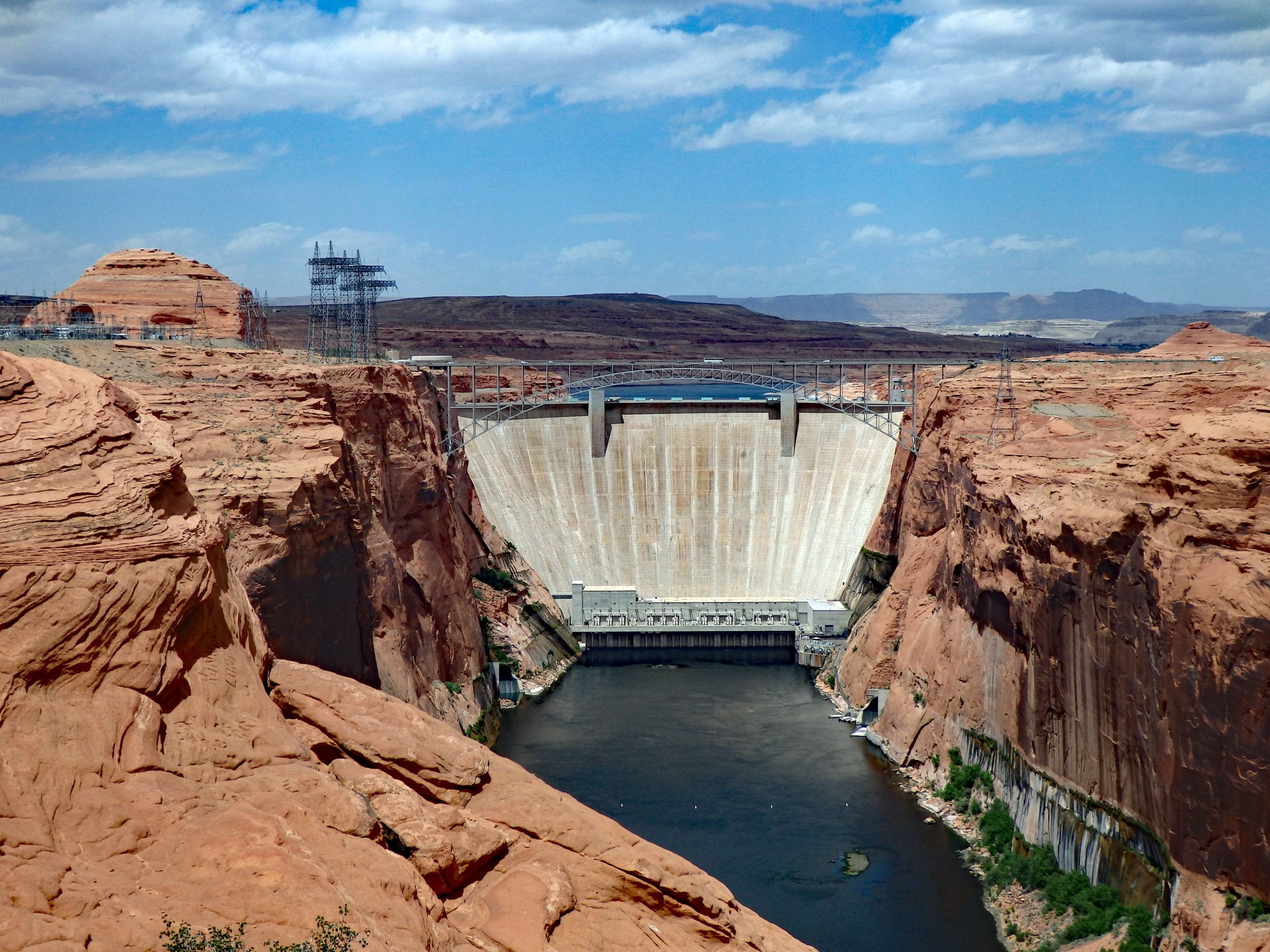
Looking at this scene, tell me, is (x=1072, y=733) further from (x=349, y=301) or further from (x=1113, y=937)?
(x=349, y=301)

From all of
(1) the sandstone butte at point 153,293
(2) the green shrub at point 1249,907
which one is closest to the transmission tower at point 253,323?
(1) the sandstone butte at point 153,293

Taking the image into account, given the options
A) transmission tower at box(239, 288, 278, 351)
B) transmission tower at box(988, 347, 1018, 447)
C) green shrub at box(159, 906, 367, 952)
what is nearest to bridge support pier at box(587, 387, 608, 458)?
transmission tower at box(239, 288, 278, 351)

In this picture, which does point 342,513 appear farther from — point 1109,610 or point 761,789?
point 1109,610

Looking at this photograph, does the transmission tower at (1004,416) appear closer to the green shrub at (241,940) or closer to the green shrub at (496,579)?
the green shrub at (496,579)

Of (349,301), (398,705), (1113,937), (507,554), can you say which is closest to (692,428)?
(507,554)

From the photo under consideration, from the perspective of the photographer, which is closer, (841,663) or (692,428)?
(841,663)

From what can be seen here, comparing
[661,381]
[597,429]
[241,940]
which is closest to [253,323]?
[597,429]

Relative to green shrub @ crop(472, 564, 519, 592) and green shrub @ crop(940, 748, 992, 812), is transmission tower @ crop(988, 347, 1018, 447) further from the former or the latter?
green shrub @ crop(472, 564, 519, 592)
